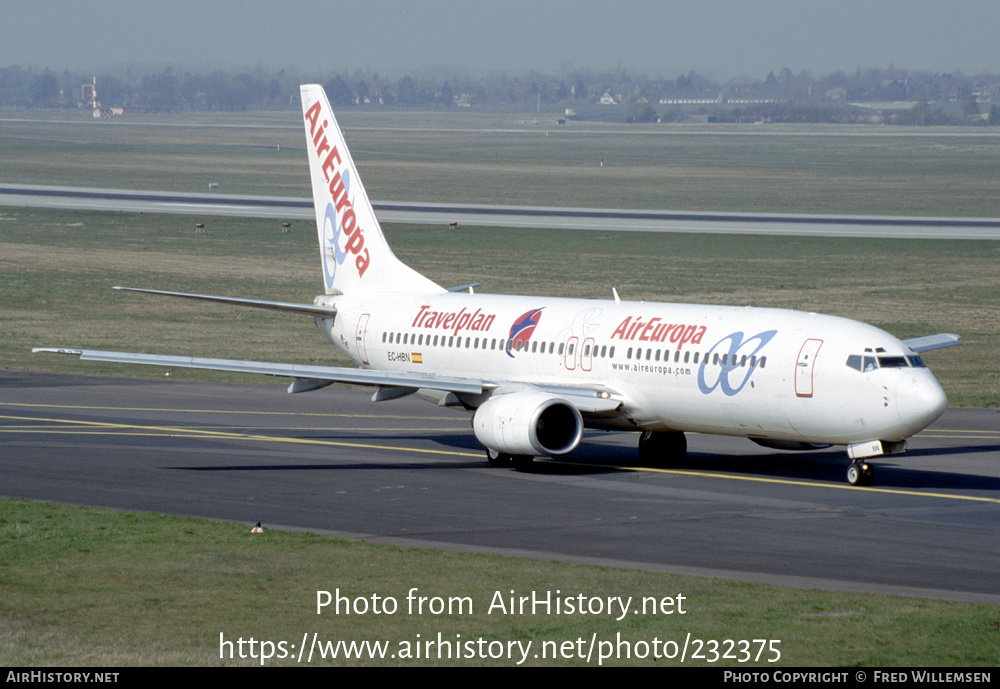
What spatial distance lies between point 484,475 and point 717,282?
47372mm

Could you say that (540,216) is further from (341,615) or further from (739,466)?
(341,615)

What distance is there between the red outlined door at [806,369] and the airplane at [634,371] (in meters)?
0.03

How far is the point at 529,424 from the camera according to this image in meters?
36.0

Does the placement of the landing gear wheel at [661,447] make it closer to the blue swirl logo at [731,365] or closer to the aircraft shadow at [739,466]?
the aircraft shadow at [739,466]

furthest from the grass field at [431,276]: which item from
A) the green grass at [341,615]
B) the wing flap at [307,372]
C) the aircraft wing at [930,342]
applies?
the aircraft wing at [930,342]

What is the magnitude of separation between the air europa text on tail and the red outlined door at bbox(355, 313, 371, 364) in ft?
6.24

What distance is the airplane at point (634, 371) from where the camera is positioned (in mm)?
33938

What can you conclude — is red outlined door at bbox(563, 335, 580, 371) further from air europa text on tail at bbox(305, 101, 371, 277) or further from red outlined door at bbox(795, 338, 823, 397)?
air europa text on tail at bbox(305, 101, 371, 277)

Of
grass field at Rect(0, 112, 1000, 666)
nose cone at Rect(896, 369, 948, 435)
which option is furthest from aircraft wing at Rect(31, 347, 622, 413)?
nose cone at Rect(896, 369, 948, 435)

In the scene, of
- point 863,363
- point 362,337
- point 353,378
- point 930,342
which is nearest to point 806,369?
point 863,363

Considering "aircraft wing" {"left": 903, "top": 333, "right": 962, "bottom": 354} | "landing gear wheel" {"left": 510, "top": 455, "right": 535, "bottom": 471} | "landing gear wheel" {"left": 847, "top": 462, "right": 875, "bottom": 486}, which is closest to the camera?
"landing gear wheel" {"left": 847, "top": 462, "right": 875, "bottom": 486}

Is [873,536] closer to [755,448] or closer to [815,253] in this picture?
[755,448]

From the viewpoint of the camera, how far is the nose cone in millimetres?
32750

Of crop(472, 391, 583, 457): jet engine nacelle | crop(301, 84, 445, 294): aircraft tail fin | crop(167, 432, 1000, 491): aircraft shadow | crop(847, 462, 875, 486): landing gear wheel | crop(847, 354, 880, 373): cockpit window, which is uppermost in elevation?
crop(301, 84, 445, 294): aircraft tail fin
